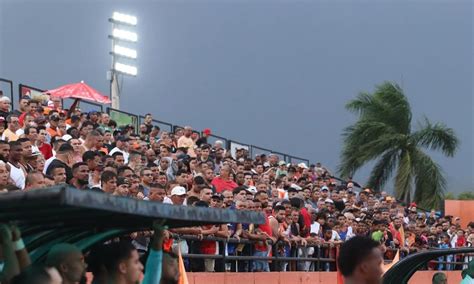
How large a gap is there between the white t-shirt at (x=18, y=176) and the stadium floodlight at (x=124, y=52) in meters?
36.3

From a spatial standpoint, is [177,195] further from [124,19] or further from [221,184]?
[124,19]

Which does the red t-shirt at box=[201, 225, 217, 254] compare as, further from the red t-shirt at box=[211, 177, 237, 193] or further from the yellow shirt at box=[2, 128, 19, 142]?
the red t-shirt at box=[211, 177, 237, 193]

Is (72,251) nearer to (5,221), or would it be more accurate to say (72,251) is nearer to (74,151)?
(5,221)

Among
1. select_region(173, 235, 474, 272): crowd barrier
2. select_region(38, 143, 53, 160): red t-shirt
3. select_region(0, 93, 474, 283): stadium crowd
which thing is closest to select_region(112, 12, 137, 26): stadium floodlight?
select_region(0, 93, 474, 283): stadium crowd

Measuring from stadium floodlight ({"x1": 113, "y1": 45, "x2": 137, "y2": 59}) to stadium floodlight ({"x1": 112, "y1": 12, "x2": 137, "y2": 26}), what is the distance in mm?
1128

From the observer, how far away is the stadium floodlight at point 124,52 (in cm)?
4956

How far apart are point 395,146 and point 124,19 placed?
14.0 metres

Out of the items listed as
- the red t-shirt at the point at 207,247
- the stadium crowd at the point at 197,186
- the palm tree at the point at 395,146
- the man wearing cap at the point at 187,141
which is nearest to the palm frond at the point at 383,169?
the palm tree at the point at 395,146

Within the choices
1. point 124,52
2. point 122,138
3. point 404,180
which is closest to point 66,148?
point 122,138

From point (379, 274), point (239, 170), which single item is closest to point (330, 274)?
point (239, 170)

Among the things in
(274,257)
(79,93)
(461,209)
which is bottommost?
(274,257)

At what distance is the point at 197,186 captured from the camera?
54.6 feet

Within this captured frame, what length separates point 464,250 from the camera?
1002 cm

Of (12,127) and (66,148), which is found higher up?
(12,127)
